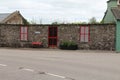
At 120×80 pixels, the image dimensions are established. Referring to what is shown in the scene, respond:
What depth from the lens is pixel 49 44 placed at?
36.5 m

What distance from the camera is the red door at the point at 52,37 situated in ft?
119

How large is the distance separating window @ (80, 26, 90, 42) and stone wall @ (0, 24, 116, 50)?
310 mm

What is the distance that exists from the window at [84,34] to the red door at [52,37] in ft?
9.01

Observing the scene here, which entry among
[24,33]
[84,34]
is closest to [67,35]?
[84,34]

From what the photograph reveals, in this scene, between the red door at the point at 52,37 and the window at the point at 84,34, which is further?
the red door at the point at 52,37

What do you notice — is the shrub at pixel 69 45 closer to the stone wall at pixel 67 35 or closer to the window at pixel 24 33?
the stone wall at pixel 67 35

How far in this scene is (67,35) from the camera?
118ft

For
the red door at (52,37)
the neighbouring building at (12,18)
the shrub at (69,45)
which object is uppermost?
the neighbouring building at (12,18)

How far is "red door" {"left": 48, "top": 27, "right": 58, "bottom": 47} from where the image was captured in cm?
3628

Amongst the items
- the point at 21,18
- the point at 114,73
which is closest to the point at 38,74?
the point at 114,73

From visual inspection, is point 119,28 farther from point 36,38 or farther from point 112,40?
point 36,38

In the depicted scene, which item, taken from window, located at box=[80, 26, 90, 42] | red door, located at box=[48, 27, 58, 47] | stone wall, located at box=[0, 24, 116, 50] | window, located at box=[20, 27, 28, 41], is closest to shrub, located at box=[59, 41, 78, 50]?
stone wall, located at box=[0, 24, 116, 50]

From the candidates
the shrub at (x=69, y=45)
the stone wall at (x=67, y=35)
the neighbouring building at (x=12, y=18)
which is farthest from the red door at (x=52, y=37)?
the neighbouring building at (x=12, y=18)

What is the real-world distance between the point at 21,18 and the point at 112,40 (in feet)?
113
